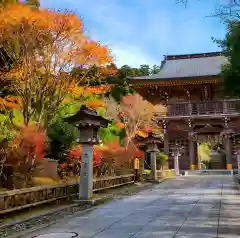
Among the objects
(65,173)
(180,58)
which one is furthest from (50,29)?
(180,58)

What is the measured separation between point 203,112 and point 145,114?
6.07m

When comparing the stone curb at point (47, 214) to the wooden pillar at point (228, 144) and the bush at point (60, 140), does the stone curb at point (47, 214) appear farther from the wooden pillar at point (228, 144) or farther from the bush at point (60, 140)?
the wooden pillar at point (228, 144)

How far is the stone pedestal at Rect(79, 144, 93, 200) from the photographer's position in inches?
440

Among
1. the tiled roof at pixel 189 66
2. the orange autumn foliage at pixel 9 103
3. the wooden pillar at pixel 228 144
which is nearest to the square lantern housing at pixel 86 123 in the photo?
the orange autumn foliage at pixel 9 103

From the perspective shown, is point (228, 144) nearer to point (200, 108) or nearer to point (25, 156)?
point (200, 108)

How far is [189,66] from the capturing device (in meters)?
38.6

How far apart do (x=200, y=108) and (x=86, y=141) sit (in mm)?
22512

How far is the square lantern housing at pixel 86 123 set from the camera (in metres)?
11.3

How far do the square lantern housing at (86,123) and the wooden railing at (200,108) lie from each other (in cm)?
2137

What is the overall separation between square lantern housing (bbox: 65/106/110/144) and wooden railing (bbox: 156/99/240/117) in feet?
70.1

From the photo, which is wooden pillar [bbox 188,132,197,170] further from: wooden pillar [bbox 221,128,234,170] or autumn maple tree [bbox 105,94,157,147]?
autumn maple tree [bbox 105,94,157,147]

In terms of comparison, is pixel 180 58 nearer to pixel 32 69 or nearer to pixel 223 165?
Answer: pixel 223 165

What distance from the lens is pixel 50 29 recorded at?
1597cm

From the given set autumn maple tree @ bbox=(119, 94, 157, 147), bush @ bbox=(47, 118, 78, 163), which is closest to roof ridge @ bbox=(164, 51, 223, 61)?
autumn maple tree @ bbox=(119, 94, 157, 147)
